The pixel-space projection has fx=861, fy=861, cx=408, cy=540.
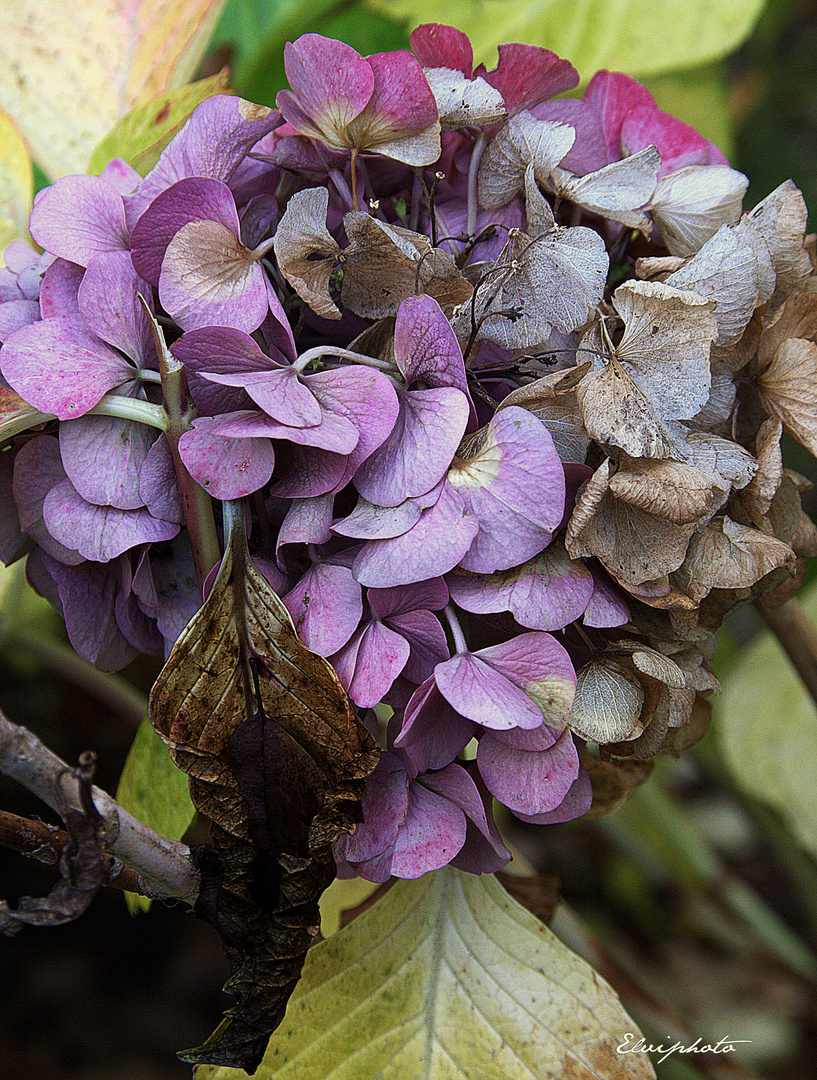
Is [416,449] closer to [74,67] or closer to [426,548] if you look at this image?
[426,548]

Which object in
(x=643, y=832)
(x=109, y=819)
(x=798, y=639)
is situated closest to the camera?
(x=109, y=819)

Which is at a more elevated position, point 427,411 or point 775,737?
point 427,411

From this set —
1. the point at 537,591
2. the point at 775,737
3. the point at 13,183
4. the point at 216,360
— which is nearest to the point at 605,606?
the point at 537,591

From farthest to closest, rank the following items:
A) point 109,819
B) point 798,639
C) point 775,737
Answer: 1. point 775,737
2. point 798,639
3. point 109,819

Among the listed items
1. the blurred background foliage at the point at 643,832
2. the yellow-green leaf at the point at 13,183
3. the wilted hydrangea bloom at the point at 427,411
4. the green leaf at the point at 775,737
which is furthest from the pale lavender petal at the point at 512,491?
the green leaf at the point at 775,737

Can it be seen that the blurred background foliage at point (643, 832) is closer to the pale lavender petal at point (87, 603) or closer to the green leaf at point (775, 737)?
the green leaf at point (775, 737)

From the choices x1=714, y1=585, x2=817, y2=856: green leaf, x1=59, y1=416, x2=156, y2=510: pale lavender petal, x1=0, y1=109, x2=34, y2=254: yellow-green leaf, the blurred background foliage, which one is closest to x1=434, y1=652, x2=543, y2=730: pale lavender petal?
x1=59, y1=416, x2=156, y2=510: pale lavender petal
